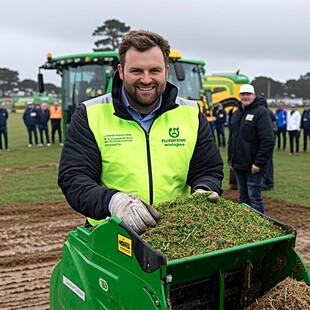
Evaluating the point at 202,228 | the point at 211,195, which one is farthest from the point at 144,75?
the point at 202,228

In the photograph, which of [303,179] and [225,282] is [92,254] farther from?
[303,179]

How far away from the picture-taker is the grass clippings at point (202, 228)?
203 centimetres

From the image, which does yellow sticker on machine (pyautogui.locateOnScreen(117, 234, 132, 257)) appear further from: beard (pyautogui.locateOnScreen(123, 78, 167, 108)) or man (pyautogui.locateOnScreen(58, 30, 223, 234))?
beard (pyautogui.locateOnScreen(123, 78, 167, 108))

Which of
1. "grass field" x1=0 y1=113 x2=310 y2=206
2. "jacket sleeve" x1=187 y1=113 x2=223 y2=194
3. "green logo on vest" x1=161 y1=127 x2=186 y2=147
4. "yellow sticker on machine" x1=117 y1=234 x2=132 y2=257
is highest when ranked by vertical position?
"green logo on vest" x1=161 y1=127 x2=186 y2=147

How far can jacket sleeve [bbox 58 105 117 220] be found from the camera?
7.42 feet

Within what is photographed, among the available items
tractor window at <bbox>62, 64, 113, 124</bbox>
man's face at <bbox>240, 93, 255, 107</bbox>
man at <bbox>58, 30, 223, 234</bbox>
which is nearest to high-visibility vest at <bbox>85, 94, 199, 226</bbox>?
man at <bbox>58, 30, 223, 234</bbox>

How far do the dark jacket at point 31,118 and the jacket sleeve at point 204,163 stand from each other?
16.0 meters

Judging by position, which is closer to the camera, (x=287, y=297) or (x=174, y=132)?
(x=287, y=297)

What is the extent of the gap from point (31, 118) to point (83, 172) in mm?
16140

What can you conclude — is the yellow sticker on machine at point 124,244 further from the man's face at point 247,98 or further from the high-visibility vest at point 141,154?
the man's face at point 247,98

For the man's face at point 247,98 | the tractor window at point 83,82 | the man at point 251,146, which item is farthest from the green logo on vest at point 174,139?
the tractor window at point 83,82

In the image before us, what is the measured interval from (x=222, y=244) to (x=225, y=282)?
1.04 ft

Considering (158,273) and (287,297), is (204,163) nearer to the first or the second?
(287,297)

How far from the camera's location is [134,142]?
8.05ft
